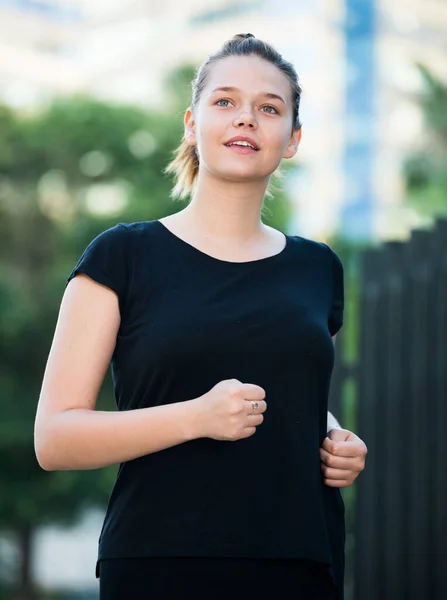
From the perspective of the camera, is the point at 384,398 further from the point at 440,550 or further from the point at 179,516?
the point at 179,516

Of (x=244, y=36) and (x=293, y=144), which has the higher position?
(x=244, y=36)

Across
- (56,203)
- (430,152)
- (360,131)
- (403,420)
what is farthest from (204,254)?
(360,131)

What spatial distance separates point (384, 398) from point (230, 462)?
237cm

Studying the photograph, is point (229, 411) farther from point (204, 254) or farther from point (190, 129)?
point (190, 129)

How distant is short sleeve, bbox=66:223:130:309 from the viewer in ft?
6.00

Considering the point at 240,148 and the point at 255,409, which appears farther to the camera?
the point at 240,148

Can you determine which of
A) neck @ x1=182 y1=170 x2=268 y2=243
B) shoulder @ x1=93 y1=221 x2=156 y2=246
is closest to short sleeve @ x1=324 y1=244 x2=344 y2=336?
neck @ x1=182 y1=170 x2=268 y2=243

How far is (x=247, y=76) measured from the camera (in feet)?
6.59

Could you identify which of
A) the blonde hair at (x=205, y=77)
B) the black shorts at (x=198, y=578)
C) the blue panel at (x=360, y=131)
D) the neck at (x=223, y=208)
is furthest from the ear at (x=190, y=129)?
the blue panel at (x=360, y=131)

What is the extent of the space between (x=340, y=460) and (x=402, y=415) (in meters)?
2.15

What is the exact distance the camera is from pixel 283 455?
1.86 meters

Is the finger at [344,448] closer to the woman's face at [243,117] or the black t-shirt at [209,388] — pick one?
the black t-shirt at [209,388]

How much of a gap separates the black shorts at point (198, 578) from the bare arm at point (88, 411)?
0.20m

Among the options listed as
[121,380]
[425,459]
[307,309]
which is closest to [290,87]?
[307,309]
